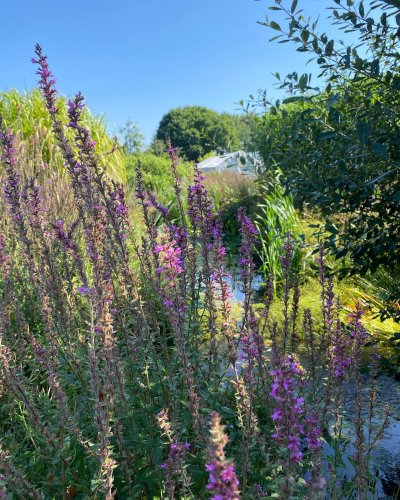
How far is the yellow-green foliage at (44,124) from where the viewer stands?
1016 centimetres

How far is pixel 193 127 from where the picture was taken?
187ft

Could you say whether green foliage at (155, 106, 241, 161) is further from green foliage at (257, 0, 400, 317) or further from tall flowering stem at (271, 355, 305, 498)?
tall flowering stem at (271, 355, 305, 498)

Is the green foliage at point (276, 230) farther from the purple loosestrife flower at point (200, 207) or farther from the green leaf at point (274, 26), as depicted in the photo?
the green leaf at point (274, 26)

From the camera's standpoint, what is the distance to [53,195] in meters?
6.07

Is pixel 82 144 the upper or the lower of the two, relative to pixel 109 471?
upper

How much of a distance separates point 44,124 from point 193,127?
47539 mm

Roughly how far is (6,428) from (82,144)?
241cm

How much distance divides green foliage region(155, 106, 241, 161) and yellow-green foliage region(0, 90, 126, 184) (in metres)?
41.0

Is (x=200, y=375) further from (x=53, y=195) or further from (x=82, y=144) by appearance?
(x=53, y=195)

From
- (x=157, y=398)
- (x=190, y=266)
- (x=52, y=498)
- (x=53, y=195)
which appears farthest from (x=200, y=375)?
(x=53, y=195)

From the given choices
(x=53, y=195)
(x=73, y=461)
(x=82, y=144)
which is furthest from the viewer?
(x=53, y=195)

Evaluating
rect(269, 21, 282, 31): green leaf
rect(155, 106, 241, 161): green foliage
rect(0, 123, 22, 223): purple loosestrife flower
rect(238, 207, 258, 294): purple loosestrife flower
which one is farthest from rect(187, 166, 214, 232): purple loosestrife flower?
rect(155, 106, 241, 161): green foliage

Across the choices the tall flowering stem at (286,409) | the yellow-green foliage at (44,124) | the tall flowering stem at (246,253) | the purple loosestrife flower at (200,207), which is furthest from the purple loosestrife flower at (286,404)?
the yellow-green foliage at (44,124)

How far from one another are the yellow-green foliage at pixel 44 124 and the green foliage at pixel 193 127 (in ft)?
134
